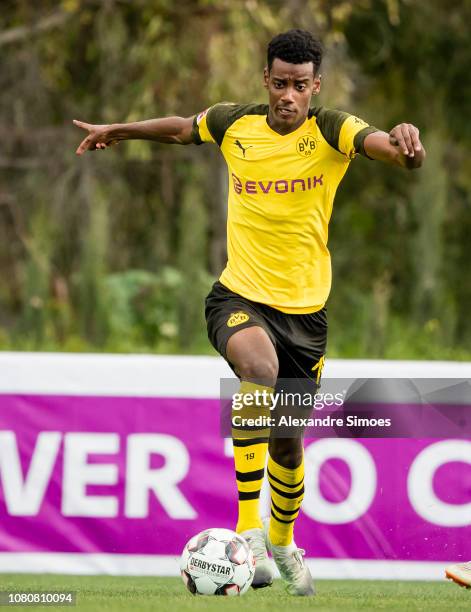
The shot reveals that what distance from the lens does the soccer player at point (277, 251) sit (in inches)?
234

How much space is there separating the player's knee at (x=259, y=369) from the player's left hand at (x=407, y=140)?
1159mm

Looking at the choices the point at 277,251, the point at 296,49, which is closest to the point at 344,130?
the point at 296,49

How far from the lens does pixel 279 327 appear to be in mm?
6102

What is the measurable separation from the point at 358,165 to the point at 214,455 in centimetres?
1109

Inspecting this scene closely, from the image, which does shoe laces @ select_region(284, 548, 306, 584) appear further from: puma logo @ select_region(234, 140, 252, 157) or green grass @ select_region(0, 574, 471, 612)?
puma logo @ select_region(234, 140, 252, 157)

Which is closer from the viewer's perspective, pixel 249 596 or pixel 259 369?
pixel 259 369

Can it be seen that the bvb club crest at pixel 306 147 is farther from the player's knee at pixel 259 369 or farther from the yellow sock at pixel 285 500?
the yellow sock at pixel 285 500

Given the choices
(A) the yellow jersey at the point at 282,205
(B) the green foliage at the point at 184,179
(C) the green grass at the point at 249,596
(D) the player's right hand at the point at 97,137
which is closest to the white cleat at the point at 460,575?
(C) the green grass at the point at 249,596

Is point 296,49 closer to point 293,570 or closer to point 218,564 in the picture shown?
point 218,564

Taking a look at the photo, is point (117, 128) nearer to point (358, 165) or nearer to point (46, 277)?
point (46, 277)

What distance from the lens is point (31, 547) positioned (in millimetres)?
7488

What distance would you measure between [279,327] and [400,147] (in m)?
1.16

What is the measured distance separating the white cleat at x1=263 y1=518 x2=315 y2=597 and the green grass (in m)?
0.06

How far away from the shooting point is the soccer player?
19.5 ft
